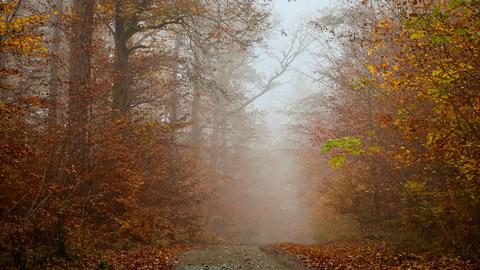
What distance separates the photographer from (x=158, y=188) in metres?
14.8

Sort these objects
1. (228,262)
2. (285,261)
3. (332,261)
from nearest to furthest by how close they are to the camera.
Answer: (332,261), (228,262), (285,261)

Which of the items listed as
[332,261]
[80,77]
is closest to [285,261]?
[332,261]

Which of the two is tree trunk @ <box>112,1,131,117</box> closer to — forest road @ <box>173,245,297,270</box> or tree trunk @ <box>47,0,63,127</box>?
tree trunk @ <box>47,0,63,127</box>

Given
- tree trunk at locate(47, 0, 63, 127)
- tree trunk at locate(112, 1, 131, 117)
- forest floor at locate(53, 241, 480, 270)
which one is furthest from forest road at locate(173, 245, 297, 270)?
tree trunk at locate(112, 1, 131, 117)

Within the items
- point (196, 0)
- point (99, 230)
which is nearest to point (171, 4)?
point (196, 0)

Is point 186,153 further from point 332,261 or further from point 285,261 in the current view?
point 332,261

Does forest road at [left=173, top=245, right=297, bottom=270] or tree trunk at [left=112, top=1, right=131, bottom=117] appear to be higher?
tree trunk at [left=112, top=1, right=131, bottom=117]

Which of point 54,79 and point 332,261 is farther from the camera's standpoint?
point 54,79

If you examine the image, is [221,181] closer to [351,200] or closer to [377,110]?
[351,200]

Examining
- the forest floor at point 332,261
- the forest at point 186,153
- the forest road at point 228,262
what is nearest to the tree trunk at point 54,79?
the forest at point 186,153

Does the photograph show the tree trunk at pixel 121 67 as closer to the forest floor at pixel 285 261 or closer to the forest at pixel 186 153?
the forest at pixel 186 153

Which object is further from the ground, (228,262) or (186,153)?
(186,153)

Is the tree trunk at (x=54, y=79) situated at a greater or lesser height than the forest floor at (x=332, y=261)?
greater

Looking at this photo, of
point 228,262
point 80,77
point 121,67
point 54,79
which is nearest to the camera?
point 228,262
